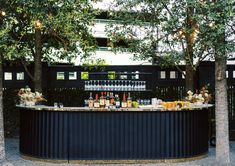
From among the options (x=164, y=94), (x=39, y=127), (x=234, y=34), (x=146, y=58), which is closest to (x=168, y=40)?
(x=146, y=58)

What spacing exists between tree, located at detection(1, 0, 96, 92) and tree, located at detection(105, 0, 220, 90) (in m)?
1.04

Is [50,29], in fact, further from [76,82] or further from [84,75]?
[76,82]

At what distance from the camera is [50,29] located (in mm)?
11422

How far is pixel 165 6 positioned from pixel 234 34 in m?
2.25

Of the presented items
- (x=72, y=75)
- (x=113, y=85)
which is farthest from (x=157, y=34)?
(x=72, y=75)

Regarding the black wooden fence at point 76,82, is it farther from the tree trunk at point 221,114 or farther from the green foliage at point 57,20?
the tree trunk at point 221,114

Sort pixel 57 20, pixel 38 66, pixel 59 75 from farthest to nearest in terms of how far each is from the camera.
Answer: pixel 59 75
pixel 38 66
pixel 57 20

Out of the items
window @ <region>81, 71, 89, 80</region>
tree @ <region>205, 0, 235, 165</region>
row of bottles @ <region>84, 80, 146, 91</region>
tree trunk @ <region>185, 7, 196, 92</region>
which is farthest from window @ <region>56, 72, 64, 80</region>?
tree @ <region>205, 0, 235, 165</region>

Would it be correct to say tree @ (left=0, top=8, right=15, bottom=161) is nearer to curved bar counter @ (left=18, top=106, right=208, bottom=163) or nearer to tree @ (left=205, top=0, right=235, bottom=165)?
curved bar counter @ (left=18, top=106, right=208, bottom=163)

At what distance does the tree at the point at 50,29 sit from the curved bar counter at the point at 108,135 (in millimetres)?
1953

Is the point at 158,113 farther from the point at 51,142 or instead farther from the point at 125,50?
the point at 125,50

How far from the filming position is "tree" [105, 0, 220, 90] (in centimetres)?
1142

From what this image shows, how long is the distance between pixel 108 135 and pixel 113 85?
310cm

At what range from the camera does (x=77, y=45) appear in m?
12.2
